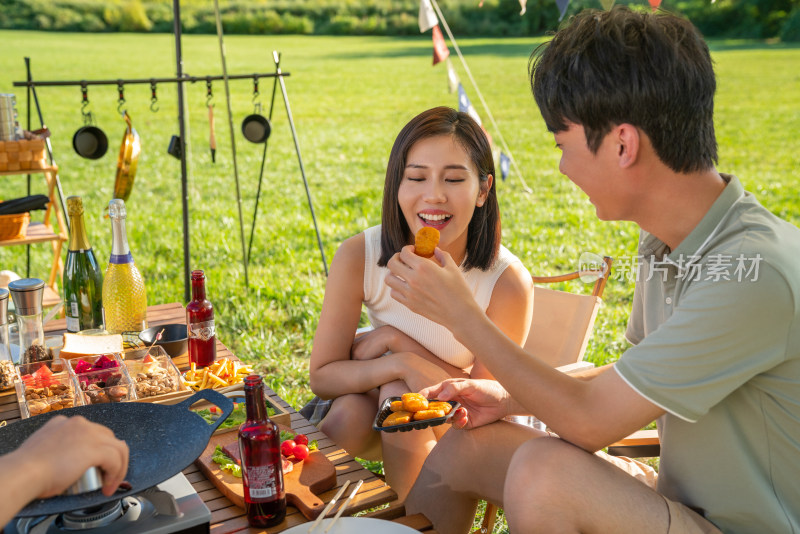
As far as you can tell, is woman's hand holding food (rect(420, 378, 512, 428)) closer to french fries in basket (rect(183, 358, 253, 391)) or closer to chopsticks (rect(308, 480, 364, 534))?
chopsticks (rect(308, 480, 364, 534))

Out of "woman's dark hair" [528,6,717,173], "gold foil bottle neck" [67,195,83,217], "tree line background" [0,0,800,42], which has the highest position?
"tree line background" [0,0,800,42]

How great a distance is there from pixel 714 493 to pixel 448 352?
3.34 ft

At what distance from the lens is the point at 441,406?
6.07ft

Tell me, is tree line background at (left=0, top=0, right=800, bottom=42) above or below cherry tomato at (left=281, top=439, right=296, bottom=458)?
above

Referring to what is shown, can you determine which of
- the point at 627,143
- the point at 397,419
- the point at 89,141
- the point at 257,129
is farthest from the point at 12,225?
the point at 627,143

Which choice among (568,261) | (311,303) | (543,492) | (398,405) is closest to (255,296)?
(311,303)

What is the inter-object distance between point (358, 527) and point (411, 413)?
37 centimetres

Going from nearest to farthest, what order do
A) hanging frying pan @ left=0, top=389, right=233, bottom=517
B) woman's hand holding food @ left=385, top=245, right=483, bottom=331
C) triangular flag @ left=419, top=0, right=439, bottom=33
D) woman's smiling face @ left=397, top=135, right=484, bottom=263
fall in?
hanging frying pan @ left=0, top=389, right=233, bottom=517 < woman's hand holding food @ left=385, top=245, right=483, bottom=331 < woman's smiling face @ left=397, top=135, right=484, bottom=263 < triangular flag @ left=419, top=0, right=439, bottom=33

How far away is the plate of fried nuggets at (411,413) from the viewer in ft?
5.78

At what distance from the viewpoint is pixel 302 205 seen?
7637mm

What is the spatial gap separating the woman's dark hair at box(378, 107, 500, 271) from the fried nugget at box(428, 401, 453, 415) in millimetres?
706

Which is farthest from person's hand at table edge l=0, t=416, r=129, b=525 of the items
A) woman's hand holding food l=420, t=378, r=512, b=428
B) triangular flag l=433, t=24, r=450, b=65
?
triangular flag l=433, t=24, r=450, b=65

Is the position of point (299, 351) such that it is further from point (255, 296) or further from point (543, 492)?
point (543, 492)

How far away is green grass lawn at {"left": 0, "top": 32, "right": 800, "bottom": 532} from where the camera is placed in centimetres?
491
